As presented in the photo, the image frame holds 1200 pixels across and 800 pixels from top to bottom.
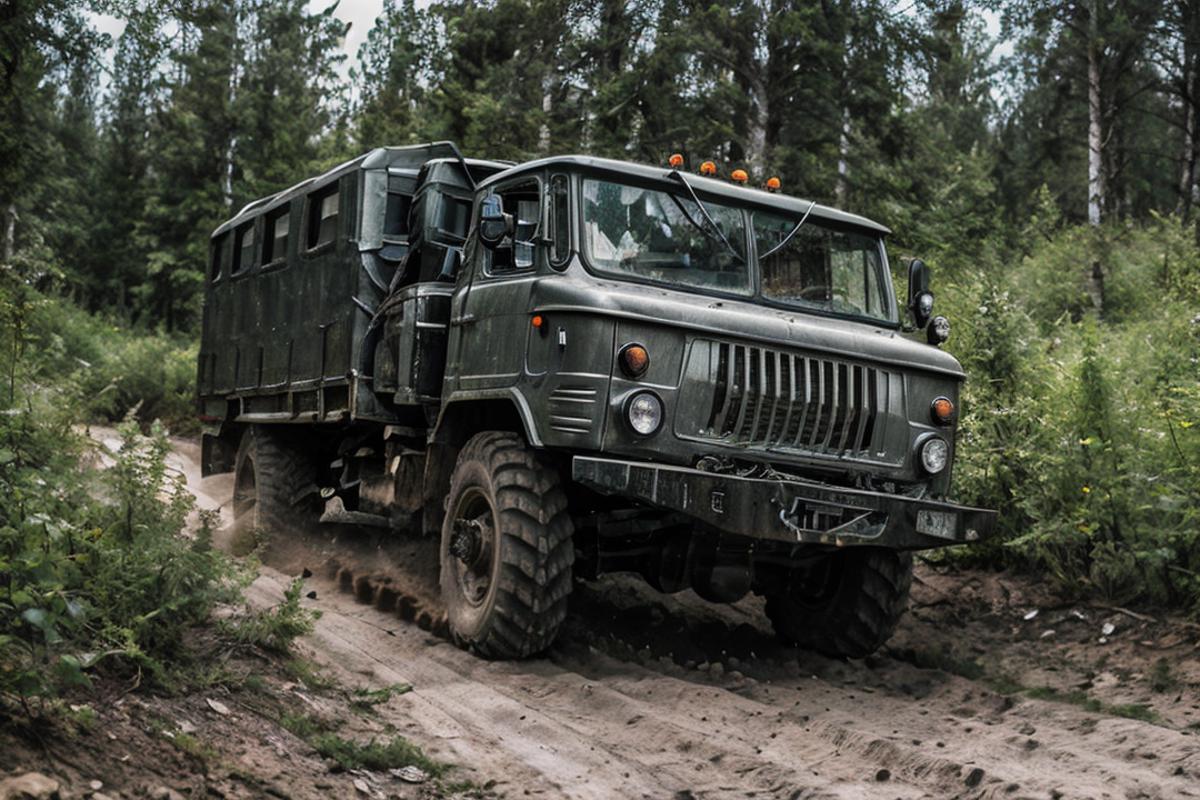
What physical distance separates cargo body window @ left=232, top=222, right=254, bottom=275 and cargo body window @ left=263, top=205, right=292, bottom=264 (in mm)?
367

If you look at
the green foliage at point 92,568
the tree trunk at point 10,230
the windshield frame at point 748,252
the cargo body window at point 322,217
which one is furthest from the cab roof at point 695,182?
the tree trunk at point 10,230

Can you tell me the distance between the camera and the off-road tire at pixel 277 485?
443 inches

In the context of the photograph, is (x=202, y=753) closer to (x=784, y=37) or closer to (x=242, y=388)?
(x=242, y=388)

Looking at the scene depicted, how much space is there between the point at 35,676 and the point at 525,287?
12.3ft

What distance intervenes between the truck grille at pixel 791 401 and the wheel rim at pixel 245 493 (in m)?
6.22

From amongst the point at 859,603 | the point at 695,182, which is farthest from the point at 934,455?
the point at 695,182

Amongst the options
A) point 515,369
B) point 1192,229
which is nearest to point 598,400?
point 515,369

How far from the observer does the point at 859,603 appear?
7.56 metres

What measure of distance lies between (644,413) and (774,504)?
0.81m

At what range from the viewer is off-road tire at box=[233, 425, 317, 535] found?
1126 cm

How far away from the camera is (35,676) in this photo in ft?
13.1

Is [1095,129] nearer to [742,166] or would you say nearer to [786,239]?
[742,166]

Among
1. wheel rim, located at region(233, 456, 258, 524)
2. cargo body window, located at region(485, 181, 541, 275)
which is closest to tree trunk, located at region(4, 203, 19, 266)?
wheel rim, located at region(233, 456, 258, 524)

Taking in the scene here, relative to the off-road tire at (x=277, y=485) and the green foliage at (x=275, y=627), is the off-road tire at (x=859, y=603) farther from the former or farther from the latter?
the off-road tire at (x=277, y=485)
